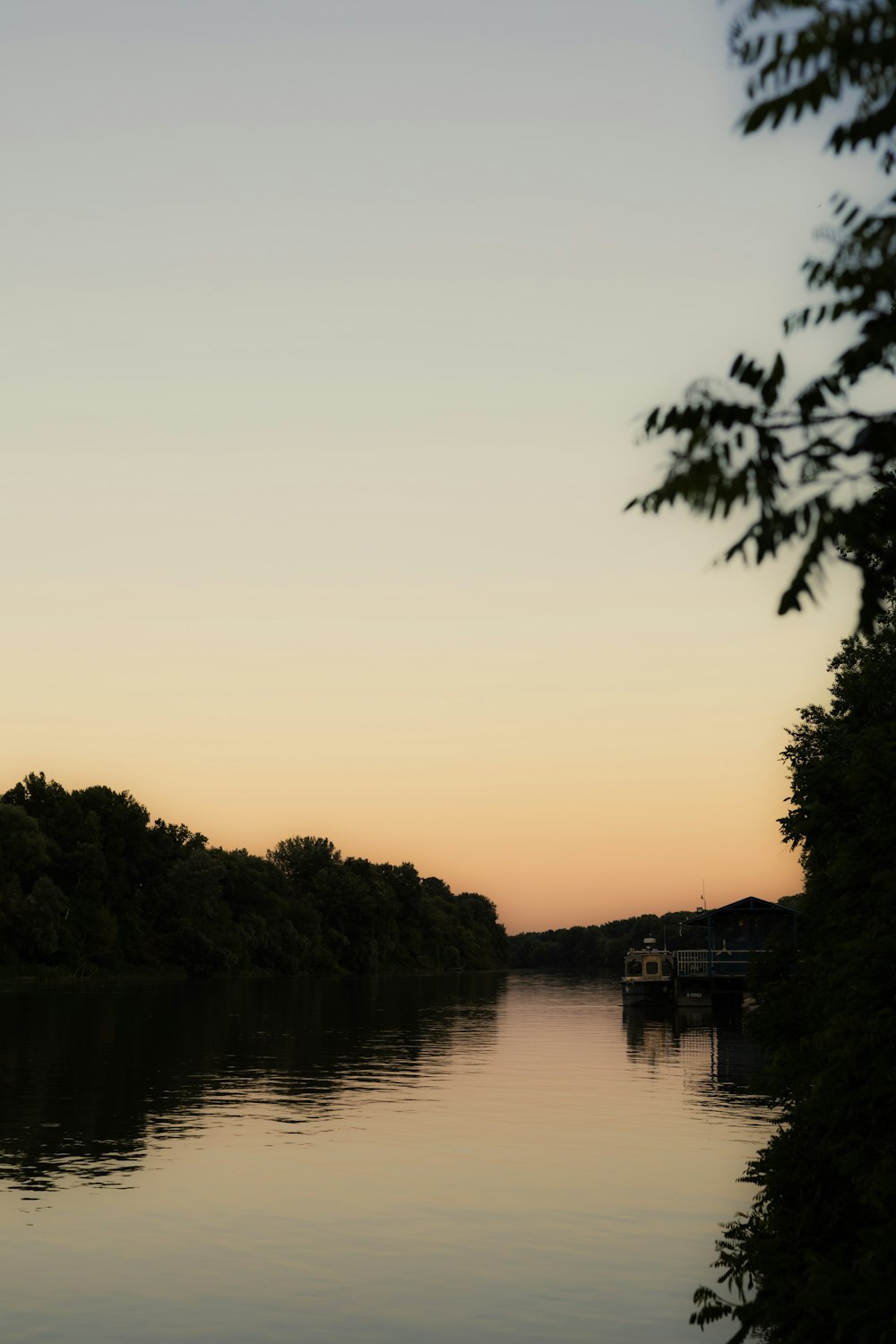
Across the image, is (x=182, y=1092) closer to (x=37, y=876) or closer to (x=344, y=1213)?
(x=344, y=1213)

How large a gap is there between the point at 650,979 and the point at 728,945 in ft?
22.4

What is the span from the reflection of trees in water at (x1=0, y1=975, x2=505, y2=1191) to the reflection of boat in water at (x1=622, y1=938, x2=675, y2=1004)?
10971mm

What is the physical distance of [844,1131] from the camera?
49.6ft

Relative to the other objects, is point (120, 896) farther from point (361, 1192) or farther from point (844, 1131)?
point (844, 1131)

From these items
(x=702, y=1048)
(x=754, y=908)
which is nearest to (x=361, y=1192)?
(x=702, y=1048)

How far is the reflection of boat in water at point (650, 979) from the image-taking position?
102125 mm

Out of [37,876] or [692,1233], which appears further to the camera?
[37,876]

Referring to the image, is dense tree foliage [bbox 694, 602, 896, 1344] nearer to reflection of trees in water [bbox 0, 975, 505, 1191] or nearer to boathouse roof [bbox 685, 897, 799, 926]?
reflection of trees in water [bbox 0, 975, 505, 1191]

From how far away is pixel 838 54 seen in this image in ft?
17.4

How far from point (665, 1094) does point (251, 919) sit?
4969 inches

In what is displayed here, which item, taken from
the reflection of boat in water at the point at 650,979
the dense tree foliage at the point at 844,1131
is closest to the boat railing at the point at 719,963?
the reflection of boat in water at the point at 650,979

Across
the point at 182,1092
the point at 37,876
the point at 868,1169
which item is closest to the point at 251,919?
the point at 37,876

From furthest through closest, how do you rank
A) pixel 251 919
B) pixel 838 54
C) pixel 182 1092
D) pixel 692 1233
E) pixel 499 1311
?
pixel 251 919, pixel 182 1092, pixel 692 1233, pixel 499 1311, pixel 838 54

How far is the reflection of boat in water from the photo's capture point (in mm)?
102125
